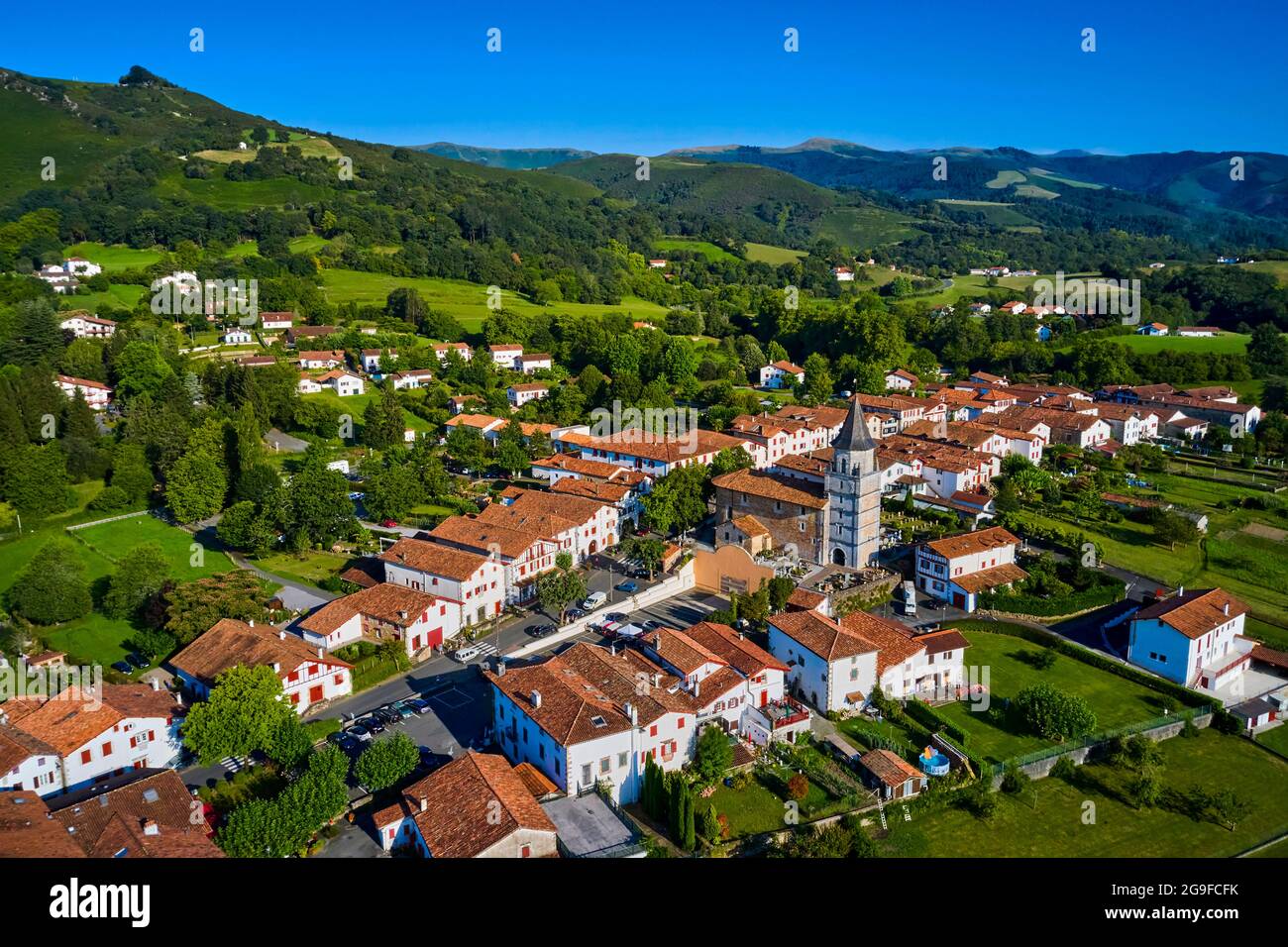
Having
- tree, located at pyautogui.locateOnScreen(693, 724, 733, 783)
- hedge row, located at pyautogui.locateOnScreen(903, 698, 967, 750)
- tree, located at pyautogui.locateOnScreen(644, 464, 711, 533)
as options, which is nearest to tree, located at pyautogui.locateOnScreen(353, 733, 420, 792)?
tree, located at pyautogui.locateOnScreen(693, 724, 733, 783)

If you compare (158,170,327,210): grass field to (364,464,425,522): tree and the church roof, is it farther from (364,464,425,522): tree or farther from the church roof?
the church roof

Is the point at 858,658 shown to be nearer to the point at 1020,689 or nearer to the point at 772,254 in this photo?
the point at 1020,689

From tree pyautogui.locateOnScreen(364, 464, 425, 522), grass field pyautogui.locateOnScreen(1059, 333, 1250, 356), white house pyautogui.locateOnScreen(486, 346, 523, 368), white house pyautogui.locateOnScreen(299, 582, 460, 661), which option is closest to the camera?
white house pyautogui.locateOnScreen(299, 582, 460, 661)

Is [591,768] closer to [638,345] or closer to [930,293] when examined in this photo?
[638,345]

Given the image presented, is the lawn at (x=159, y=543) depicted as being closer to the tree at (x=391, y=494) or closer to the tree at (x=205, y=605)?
the tree at (x=205, y=605)

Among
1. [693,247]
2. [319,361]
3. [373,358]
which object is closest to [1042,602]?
[373,358]
